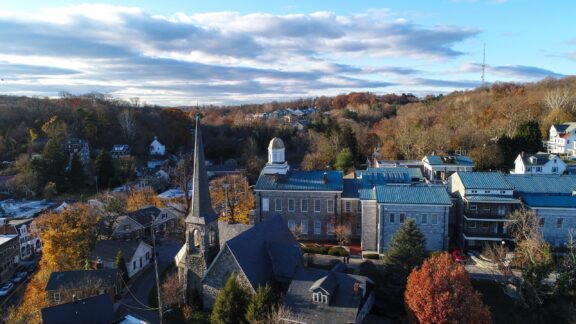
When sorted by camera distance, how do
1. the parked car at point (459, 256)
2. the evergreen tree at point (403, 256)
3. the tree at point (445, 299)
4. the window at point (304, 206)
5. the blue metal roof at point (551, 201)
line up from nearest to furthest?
the tree at point (445, 299) → the evergreen tree at point (403, 256) → the parked car at point (459, 256) → the blue metal roof at point (551, 201) → the window at point (304, 206)

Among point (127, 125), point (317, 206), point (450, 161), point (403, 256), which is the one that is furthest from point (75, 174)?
point (403, 256)

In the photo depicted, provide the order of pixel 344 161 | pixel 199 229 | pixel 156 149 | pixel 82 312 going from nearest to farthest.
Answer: pixel 82 312 → pixel 199 229 → pixel 344 161 → pixel 156 149

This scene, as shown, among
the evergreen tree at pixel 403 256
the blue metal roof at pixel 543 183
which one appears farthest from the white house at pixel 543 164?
the evergreen tree at pixel 403 256

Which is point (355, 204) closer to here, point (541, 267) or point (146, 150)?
point (541, 267)

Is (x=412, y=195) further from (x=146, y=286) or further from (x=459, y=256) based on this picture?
(x=146, y=286)

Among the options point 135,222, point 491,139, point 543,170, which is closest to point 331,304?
point 135,222

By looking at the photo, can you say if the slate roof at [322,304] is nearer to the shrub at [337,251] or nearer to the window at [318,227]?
the shrub at [337,251]
